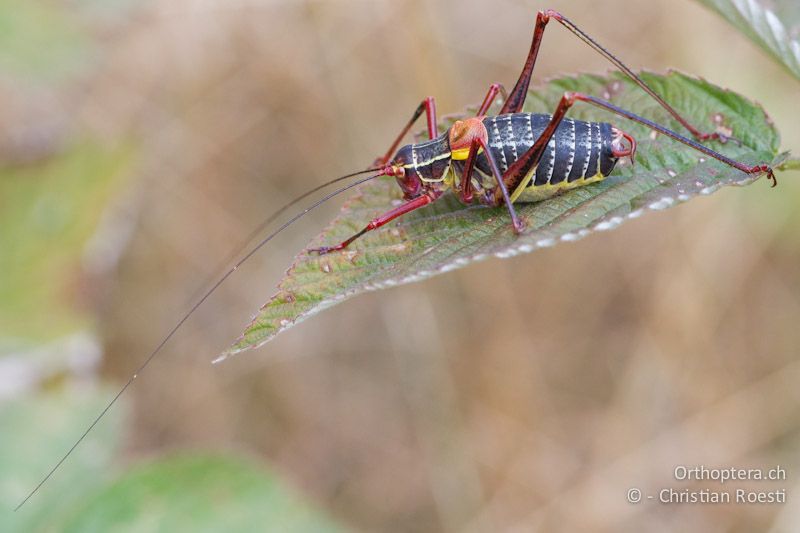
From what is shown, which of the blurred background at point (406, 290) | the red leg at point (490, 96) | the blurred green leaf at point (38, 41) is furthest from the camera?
the blurred background at point (406, 290)

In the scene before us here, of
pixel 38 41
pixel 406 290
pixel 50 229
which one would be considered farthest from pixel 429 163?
pixel 406 290

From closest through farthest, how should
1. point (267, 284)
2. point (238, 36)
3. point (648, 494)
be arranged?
1. point (648, 494)
2. point (267, 284)
3. point (238, 36)

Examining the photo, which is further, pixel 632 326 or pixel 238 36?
pixel 238 36

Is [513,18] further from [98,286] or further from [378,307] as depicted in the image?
[98,286]

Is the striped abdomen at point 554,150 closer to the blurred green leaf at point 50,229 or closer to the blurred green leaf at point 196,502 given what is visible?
the blurred green leaf at point 196,502

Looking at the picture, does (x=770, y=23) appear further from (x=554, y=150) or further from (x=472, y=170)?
(x=472, y=170)

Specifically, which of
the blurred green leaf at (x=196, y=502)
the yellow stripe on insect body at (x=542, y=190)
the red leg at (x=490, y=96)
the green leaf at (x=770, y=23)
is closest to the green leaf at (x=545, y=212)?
the yellow stripe on insect body at (x=542, y=190)

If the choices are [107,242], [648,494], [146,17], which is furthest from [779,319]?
[146,17]

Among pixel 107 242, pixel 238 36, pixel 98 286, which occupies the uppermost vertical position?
pixel 238 36
